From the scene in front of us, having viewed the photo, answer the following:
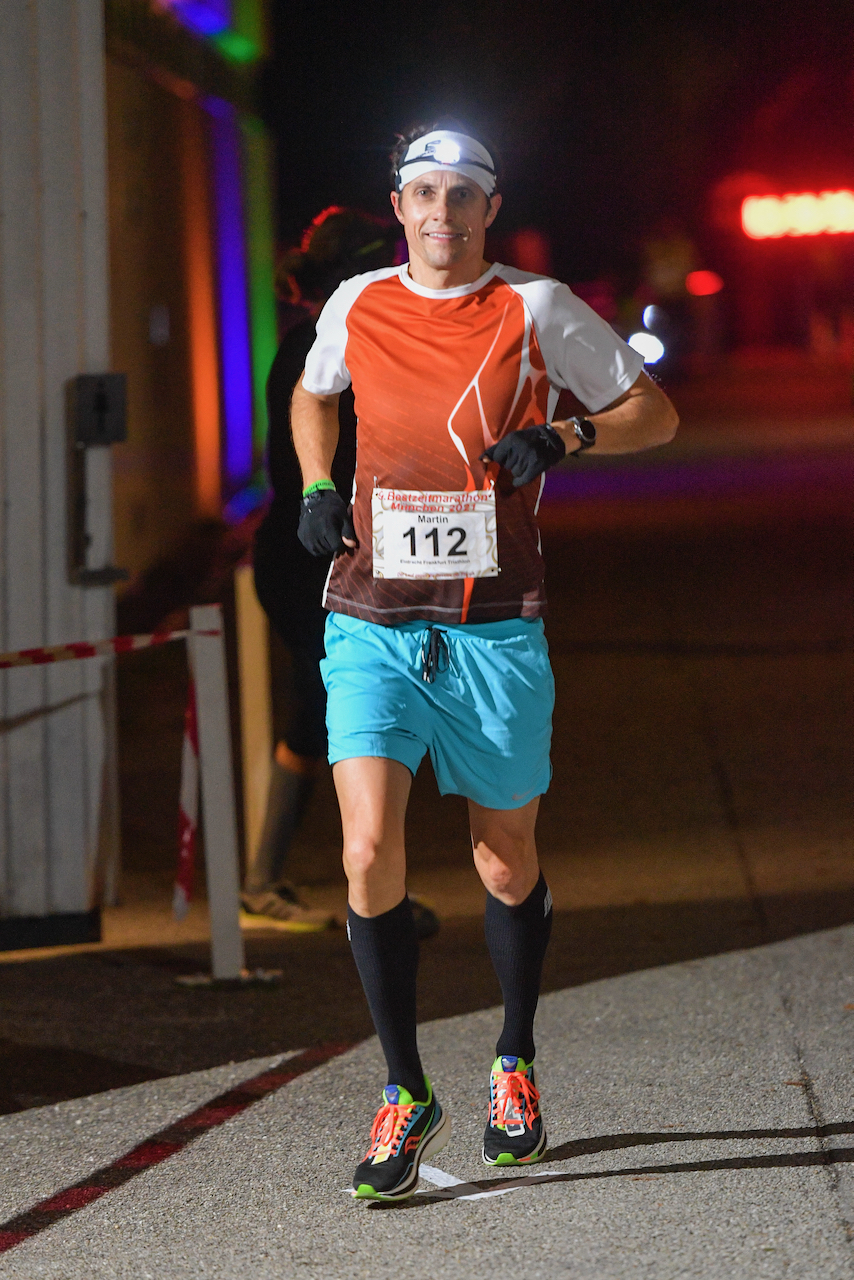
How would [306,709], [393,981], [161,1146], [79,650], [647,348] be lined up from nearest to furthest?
1. [393,981]
2. [161,1146]
3. [647,348]
4. [79,650]
5. [306,709]

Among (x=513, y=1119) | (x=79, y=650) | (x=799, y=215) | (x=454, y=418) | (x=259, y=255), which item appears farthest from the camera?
(x=799, y=215)

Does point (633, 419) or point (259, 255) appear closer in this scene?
point (633, 419)

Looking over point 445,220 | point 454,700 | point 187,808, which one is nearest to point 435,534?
point 454,700

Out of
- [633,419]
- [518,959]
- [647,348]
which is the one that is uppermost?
[647,348]

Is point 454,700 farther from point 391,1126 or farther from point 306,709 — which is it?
point 306,709

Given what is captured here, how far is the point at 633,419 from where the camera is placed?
11.7 feet

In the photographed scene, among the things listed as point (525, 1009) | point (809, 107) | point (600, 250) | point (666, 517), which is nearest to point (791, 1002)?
point (525, 1009)

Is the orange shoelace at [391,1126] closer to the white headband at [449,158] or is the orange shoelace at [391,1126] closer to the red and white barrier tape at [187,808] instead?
the red and white barrier tape at [187,808]

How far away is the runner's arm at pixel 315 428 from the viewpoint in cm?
371

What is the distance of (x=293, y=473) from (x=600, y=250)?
168 feet

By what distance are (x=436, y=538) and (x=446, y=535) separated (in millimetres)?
21

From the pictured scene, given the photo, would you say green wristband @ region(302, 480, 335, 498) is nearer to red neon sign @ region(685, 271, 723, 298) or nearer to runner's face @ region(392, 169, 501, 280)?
runner's face @ region(392, 169, 501, 280)

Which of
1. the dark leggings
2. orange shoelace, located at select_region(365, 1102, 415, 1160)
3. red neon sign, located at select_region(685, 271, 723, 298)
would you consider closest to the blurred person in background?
the dark leggings

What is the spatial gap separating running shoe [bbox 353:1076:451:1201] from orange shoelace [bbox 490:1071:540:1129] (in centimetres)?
16
